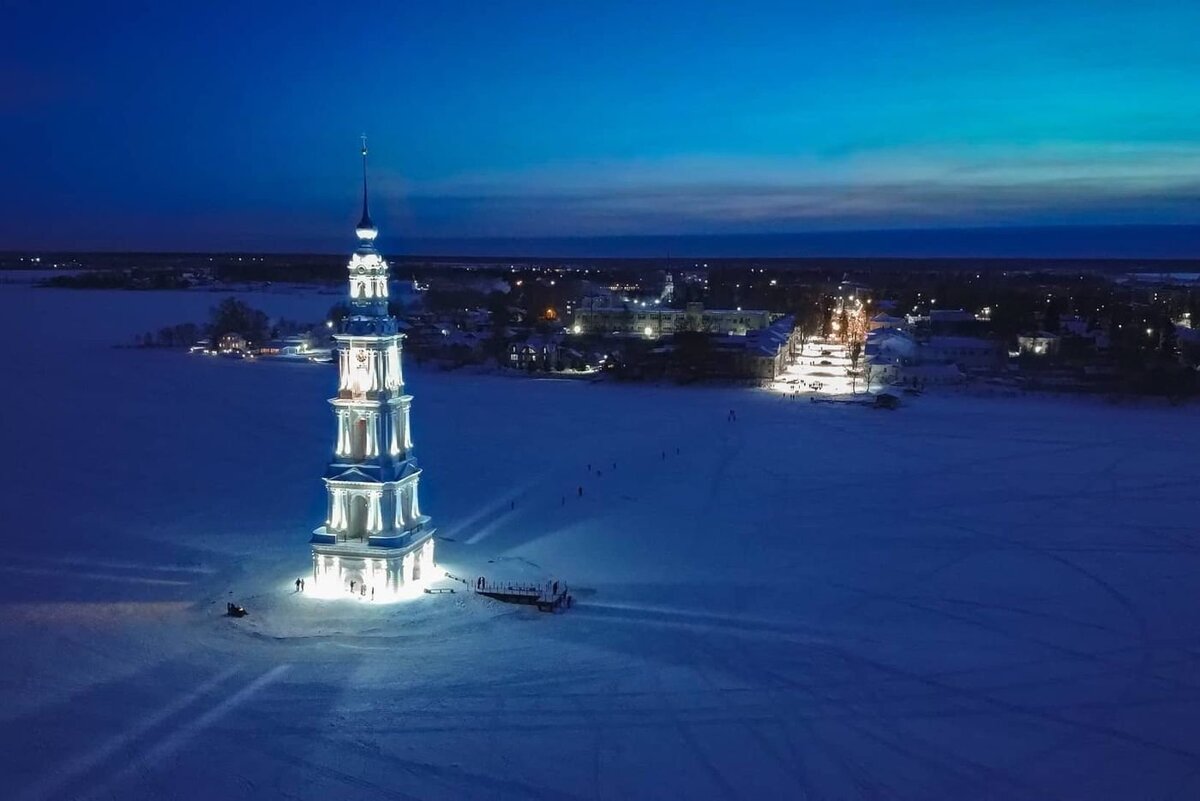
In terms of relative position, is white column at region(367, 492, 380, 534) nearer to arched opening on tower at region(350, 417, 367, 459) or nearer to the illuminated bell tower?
the illuminated bell tower

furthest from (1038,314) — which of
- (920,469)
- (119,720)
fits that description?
→ (119,720)

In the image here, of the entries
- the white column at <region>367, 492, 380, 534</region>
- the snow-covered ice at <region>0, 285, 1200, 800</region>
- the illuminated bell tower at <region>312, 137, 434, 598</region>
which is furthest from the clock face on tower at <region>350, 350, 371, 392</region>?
the snow-covered ice at <region>0, 285, 1200, 800</region>

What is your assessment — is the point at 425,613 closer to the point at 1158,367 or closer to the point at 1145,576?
the point at 1145,576

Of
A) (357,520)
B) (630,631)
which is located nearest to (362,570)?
(357,520)

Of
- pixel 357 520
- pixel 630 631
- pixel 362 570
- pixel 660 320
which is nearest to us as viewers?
pixel 630 631

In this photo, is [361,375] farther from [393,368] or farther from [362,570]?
[362,570]
